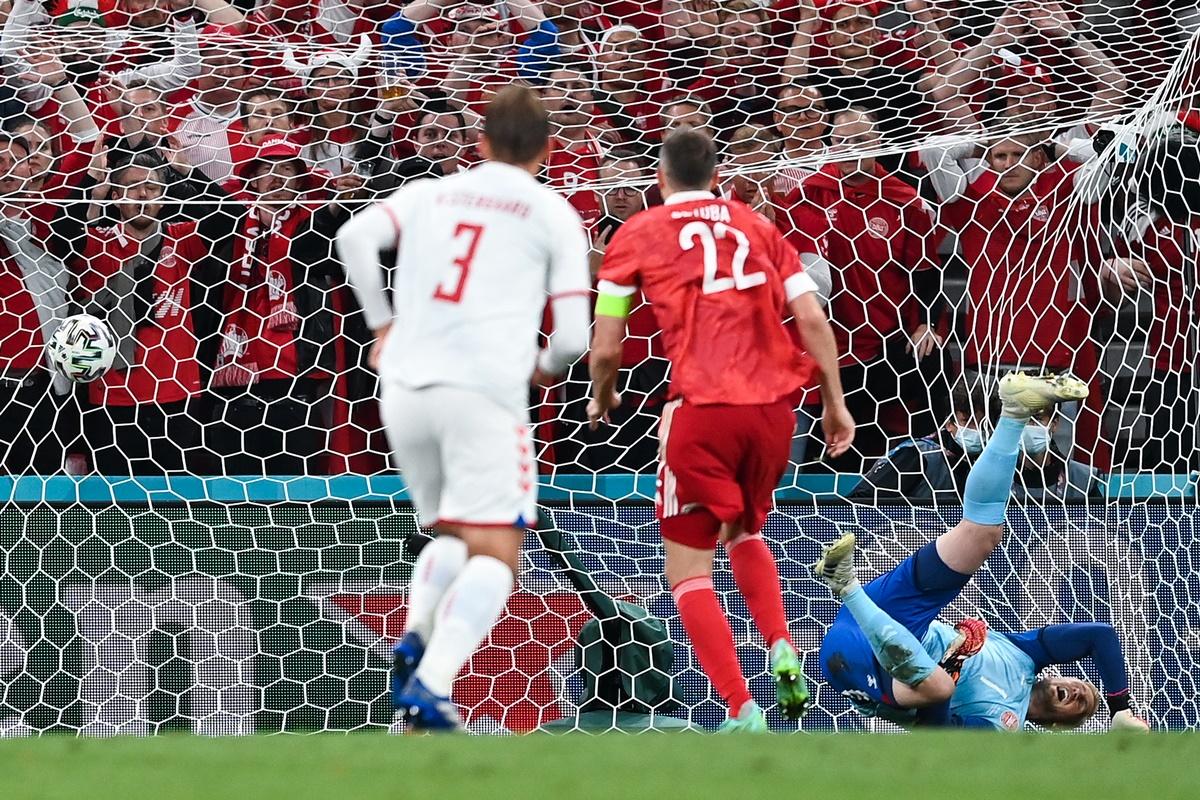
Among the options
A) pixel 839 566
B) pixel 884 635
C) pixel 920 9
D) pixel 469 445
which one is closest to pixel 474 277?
pixel 469 445

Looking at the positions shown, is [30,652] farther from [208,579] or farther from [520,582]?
[520,582]

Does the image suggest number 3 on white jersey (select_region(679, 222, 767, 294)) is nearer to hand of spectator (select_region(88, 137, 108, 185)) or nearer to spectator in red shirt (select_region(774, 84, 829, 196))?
spectator in red shirt (select_region(774, 84, 829, 196))

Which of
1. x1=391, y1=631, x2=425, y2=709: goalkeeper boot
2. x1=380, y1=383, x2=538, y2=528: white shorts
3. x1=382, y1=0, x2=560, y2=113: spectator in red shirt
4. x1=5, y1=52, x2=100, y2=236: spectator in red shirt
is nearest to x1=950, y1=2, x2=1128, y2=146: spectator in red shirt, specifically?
x1=382, y1=0, x2=560, y2=113: spectator in red shirt

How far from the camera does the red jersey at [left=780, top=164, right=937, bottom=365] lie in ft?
22.0

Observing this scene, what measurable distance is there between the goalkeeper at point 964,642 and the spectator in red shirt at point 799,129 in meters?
1.57

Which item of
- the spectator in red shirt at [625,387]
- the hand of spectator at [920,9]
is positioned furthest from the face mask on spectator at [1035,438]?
the hand of spectator at [920,9]

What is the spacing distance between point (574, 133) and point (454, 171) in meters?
0.53

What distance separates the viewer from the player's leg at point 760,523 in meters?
4.80

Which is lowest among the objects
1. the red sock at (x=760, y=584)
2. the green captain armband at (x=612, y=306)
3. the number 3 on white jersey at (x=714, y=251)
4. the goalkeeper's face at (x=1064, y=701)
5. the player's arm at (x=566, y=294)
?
the goalkeeper's face at (x=1064, y=701)

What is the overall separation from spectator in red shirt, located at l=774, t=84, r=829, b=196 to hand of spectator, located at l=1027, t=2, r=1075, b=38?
1.12 m

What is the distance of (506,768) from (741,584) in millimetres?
1785

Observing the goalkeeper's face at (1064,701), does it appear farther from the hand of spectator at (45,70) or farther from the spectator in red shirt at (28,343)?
the hand of spectator at (45,70)

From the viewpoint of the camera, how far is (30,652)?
6156 mm

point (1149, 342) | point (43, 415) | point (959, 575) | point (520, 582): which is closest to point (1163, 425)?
point (1149, 342)
